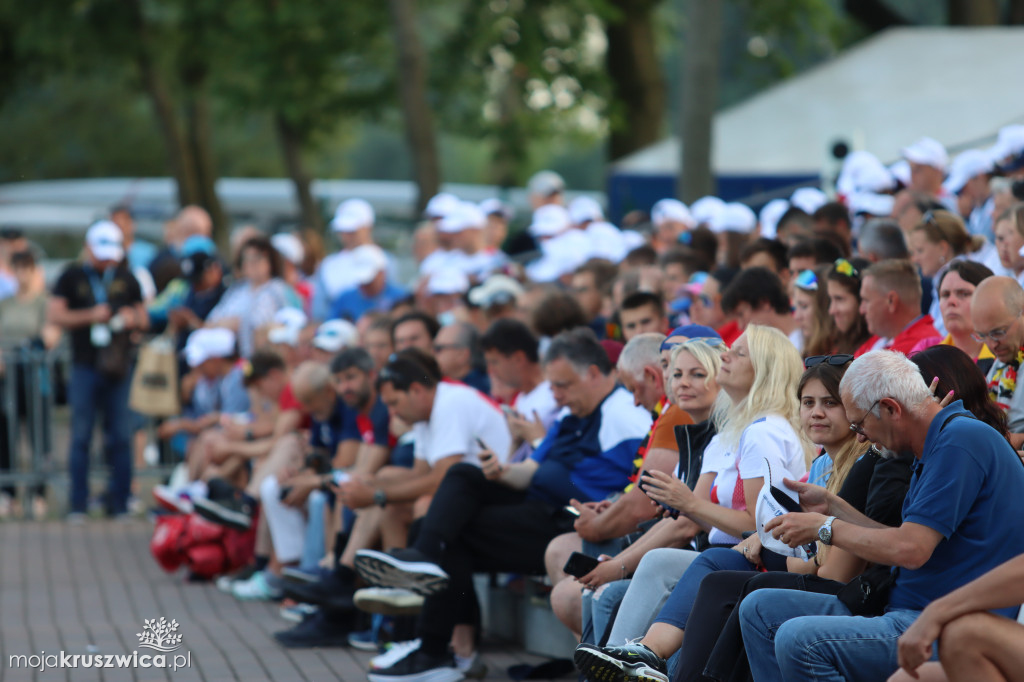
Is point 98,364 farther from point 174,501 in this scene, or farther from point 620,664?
point 620,664

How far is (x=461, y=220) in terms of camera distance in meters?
11.8

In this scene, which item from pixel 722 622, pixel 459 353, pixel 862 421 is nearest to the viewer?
pixel 862 421

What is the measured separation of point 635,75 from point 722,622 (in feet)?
51.6

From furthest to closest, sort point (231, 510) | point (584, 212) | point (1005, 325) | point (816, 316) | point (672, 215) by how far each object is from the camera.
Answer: point (584, 212) → point (672, 215) → point (231, 510) → point (816, 316) → point (1005, 325)

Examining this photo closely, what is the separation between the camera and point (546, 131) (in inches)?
811

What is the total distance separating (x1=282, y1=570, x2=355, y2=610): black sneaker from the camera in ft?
24.5

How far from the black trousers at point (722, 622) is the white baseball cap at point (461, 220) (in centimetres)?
743

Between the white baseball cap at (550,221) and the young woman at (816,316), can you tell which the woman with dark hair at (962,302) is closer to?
the young woman at (816,316)

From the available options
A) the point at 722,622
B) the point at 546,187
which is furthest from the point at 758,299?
the point at 546,187

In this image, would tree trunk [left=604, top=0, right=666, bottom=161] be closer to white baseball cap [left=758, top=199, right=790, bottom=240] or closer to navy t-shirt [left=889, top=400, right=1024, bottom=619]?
white baseball cap [left=758, top=199, right=790, bottom=240]

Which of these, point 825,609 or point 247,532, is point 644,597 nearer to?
point 825,609

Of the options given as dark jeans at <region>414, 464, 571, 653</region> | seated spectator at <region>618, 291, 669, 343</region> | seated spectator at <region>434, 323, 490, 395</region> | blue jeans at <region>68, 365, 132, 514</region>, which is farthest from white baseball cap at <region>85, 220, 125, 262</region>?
dark jeans at <region>414, 464, 571, 653</region>

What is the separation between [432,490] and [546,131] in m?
14.0

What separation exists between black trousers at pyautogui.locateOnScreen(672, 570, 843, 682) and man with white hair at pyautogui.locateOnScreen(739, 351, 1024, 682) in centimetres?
13
